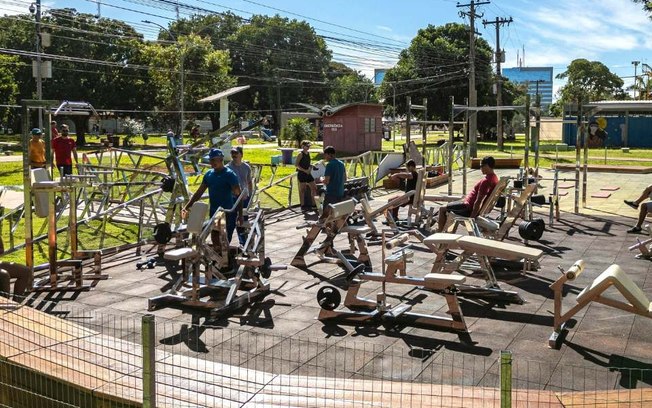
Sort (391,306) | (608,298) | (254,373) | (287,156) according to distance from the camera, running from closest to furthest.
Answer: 1. (254,373)
2. (608,298)
3. (391,306)
4. (287,156)

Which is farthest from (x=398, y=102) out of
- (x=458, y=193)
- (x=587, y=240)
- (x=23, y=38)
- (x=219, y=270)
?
(x=219, y=270)

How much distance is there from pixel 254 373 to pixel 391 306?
290cm

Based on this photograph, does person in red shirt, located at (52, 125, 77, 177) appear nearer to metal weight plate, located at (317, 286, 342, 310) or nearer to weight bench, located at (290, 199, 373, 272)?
weight bench, located at (290, 199, 373, 272)

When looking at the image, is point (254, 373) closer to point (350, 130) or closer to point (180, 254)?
point (180, 254)

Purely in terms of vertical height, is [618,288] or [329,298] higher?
[618,288]

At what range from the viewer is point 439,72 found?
56.8 m

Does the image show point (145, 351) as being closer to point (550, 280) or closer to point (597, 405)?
point (597, 405)

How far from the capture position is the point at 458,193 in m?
19.1

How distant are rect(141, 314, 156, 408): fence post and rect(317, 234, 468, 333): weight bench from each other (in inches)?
143

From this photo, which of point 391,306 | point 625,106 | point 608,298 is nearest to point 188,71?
point 625,106

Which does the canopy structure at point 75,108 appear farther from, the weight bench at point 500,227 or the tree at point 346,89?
the tree at point 346,89

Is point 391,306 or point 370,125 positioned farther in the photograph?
point 370,125

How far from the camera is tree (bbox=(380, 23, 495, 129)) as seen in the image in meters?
55.0

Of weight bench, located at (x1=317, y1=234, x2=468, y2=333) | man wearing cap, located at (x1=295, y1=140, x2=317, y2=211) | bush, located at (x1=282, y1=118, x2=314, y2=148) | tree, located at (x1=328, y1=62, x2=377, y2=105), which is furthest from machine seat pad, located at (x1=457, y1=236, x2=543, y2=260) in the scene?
tree, located at (x1=328, y1=62, x2=377, y2=105)
